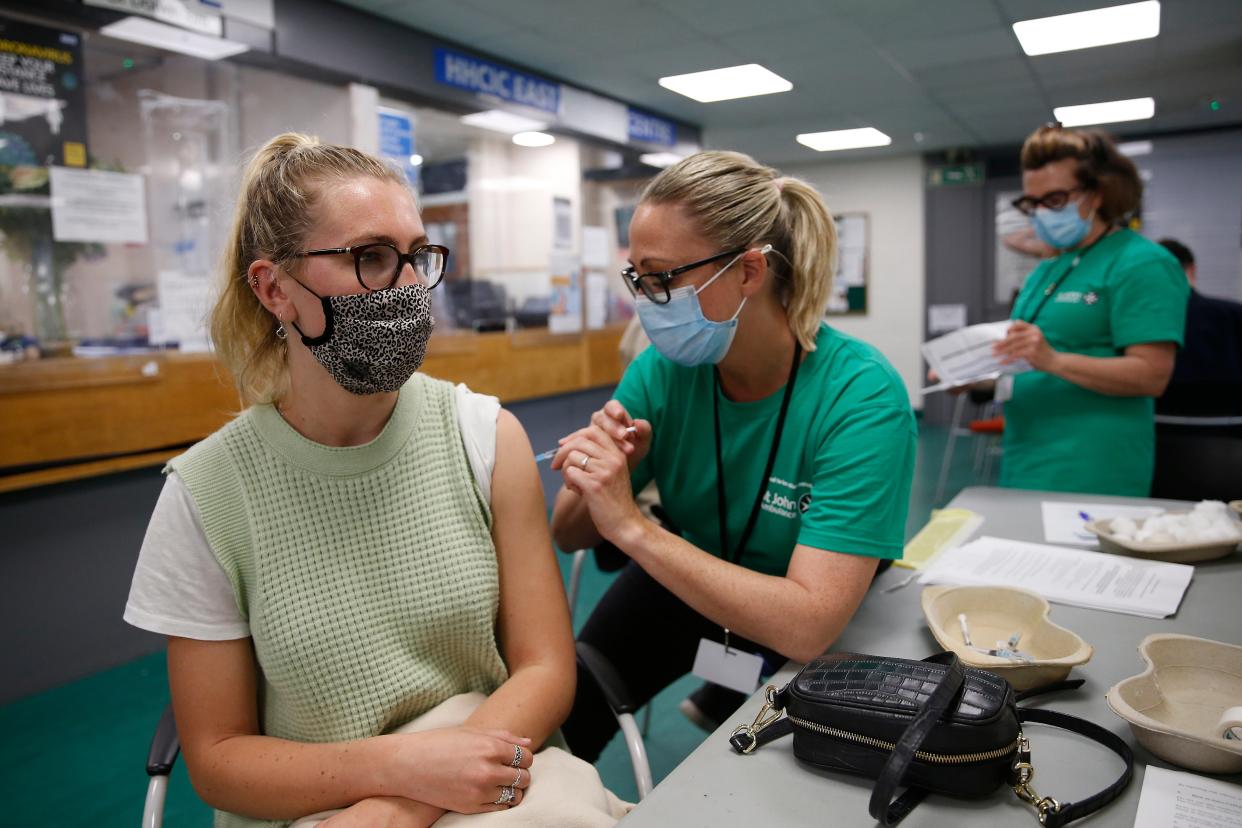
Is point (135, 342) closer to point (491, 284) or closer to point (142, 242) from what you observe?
point (142, 242)

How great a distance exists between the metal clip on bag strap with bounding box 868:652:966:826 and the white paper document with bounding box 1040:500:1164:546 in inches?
38.4

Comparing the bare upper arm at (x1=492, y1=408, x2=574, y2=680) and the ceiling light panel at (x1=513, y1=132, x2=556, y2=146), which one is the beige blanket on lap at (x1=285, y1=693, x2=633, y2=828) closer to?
the bare upper arm at (x1=492, y1=408, x2=574, y2=680)

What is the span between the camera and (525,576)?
1227mm

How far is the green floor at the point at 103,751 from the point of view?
82.8 inches

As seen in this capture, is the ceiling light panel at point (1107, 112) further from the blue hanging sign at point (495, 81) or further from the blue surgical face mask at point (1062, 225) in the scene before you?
the blue surgical face mask at point (1062, 225)

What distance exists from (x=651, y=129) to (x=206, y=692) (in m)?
5.70

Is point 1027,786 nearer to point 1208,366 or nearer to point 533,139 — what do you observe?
point 1208,366

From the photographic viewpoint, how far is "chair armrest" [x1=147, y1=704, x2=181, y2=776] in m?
1.08

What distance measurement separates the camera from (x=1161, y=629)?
1215mm

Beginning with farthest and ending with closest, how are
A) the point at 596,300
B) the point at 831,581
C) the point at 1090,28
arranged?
the point at 596,300
the point at 1090,28
the point at 831,581

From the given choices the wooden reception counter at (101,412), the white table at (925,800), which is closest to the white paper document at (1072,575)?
the white table at (925,800)

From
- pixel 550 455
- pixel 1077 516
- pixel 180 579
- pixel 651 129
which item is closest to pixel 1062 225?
pixel 1077 516

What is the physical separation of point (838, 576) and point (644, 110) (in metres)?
5.48

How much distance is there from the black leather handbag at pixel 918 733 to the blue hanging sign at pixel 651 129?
218 inches
